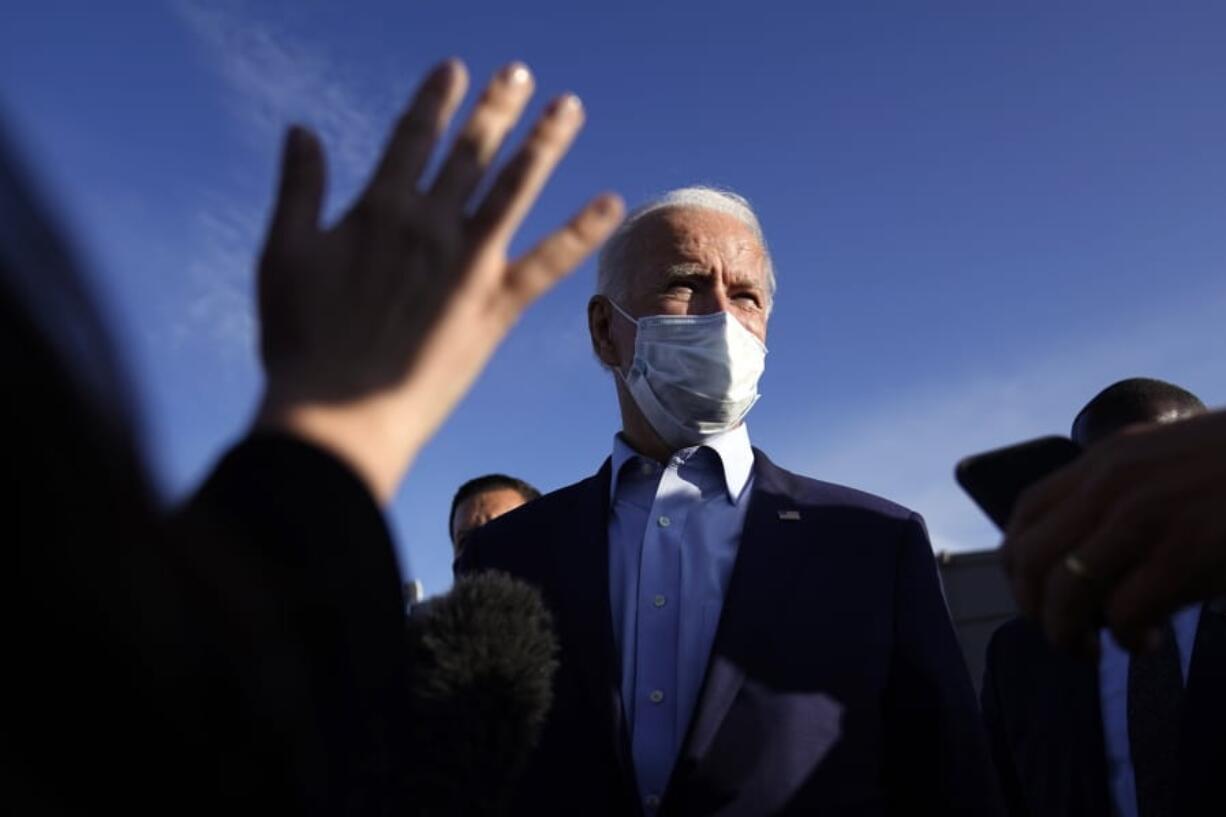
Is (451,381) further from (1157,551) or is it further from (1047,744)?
(1047,744)

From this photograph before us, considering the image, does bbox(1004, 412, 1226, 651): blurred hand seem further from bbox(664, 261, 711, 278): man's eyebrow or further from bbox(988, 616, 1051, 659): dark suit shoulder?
bbox(988, 616, 1051, 659): dark suit shoulder

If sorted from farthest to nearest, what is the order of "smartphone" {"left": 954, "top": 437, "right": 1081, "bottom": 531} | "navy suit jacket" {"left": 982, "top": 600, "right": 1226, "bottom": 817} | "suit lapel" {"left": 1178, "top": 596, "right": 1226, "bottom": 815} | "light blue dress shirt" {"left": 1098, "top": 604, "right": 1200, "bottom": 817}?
"light blue dress shirt" {"left": 1098, "top": 604, "right": 1200, "bottom": 817}, "navy suit jacket" {"left": 982, "top": 600, "right": 1226, "bottom": 817}, "suit lapel" {"left": 1178, "top": 596, "right": 1226, "bottom": 815}, "smartphone" {"left": 954, "top": 437, "right": 1081, "bottom": 531}

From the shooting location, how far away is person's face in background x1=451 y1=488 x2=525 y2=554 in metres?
6.38

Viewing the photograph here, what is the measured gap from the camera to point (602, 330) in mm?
3932

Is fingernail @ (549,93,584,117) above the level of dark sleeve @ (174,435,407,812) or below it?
above

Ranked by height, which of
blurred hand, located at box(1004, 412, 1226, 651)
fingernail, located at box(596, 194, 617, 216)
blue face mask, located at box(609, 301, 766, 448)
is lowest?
blurred hand, located at box(1004, 412, 1226, 651)

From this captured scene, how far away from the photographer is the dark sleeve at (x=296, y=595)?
0.74m

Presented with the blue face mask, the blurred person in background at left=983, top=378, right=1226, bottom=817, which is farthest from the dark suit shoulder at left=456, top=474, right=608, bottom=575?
the blurred person in background at left=983, top=378, right=1226, bottom=817

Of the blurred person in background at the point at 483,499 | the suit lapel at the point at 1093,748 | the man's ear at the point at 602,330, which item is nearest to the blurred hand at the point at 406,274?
the man's ear at the point at 602,330

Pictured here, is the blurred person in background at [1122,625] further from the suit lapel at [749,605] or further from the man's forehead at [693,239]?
the man's forehead at [693,239]

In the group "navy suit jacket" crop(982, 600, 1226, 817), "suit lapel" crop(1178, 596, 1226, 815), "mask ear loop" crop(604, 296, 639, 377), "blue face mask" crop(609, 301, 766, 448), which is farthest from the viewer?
"mask ear loop" crop(604, 296, 639, 377)

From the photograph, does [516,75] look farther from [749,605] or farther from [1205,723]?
[1205,723]

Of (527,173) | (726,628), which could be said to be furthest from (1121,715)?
Result: (527,173)

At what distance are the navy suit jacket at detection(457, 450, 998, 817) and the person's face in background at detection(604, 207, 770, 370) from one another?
0.85 metres
